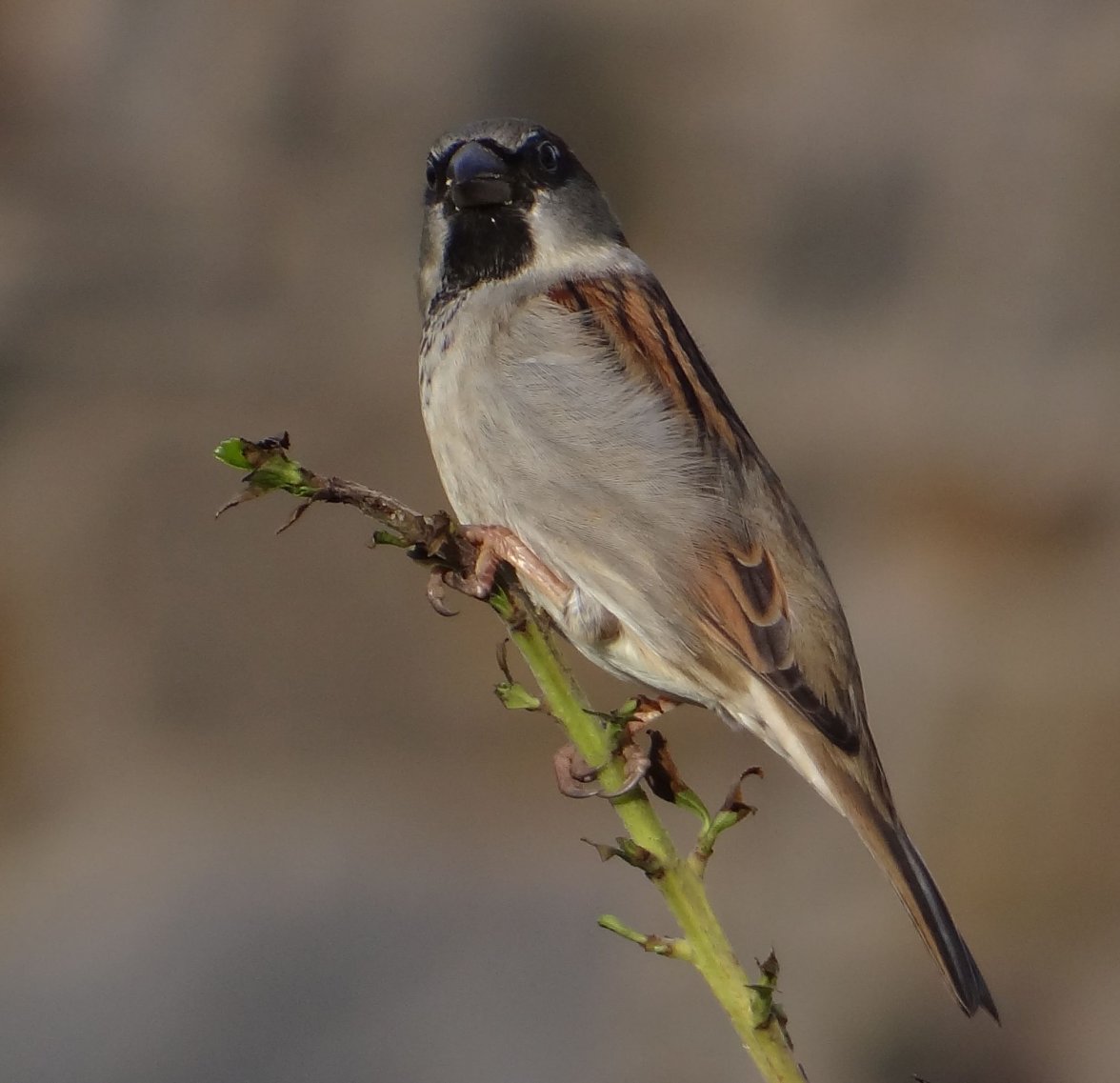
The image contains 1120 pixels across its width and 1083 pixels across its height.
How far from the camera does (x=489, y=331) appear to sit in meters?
2.79

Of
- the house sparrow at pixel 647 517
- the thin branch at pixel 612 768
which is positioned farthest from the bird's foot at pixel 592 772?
the house sparrow at pixel 647 517

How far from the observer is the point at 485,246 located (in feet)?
9.70

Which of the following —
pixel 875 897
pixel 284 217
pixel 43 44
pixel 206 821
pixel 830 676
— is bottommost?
pixel 875 897

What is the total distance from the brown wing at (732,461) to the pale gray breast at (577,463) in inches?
1.7

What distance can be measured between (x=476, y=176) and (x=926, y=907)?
1532 millimetres

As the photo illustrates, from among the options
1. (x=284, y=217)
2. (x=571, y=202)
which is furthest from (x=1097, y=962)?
(x=284, y=217)

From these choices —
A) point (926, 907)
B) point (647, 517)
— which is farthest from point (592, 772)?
point (647, 517)

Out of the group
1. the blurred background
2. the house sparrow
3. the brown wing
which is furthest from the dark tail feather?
the blurred background

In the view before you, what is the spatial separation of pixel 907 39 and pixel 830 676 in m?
3.03

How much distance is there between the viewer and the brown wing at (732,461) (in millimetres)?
2549

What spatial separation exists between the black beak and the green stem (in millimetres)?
1576

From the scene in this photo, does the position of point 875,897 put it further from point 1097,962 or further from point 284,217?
point 284,217

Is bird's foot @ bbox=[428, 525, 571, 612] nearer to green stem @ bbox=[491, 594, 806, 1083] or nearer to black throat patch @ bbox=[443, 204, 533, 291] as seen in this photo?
black throat patch @ bbox=[443, 204, 533, 291]

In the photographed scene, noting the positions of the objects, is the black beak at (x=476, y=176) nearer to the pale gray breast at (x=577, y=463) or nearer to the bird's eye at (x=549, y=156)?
the bird's eye at (x=549, y=156)
